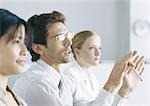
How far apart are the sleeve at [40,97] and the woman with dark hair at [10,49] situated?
223 millimetres

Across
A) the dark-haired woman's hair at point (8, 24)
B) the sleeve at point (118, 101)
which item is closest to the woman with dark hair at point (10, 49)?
the dark-haired woman's hair at point (8, 24)

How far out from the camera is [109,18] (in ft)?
10.4

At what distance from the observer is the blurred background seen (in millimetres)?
3086

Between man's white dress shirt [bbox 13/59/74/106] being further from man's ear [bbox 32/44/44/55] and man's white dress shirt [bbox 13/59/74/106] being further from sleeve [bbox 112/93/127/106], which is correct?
sleeve [bbox 112/93/127/106]

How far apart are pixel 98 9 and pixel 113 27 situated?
0.71 feet

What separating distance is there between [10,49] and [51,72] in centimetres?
37

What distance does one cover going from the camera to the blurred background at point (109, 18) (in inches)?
121

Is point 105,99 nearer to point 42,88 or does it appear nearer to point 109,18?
point 42,88

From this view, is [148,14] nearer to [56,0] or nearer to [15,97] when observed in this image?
[56,0]

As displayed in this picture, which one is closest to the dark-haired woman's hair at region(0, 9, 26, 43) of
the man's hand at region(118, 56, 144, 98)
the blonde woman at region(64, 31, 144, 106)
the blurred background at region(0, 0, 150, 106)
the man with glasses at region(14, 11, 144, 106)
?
the man with glasses at region(14, 11, 144, 106)

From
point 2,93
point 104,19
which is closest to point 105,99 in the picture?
point 2,93

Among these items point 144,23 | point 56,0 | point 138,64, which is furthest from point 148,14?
point 138,64

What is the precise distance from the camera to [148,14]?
312cm

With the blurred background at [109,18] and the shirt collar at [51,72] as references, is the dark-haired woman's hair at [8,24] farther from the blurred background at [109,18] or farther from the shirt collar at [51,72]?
the blurred background at [109,18]
